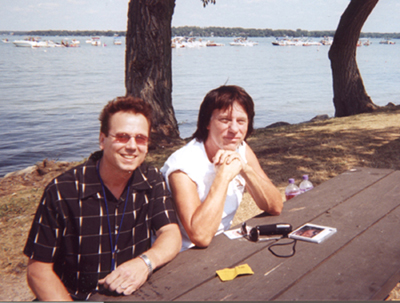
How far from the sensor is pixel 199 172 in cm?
253

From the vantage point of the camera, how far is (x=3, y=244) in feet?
14.2

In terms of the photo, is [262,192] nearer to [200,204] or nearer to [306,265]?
[200,204]

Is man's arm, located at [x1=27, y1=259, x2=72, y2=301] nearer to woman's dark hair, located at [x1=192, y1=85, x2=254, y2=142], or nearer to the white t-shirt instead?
the white t-shirt

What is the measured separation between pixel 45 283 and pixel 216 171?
117cm

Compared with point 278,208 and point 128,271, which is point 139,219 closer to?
point 128,271

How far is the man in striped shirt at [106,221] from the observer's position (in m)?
1.93

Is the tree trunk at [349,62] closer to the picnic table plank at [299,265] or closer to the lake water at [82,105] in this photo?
the lake water at [82,105]

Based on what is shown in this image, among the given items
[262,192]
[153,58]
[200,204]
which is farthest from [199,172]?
[153,58]

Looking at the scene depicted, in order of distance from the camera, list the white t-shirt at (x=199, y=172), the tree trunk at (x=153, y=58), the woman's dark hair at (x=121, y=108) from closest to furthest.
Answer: the woman's dark hair at (x=121, y=108)
the white t-shirt at (x=199, y=172)
the tree trunk at (x=153, y=58)

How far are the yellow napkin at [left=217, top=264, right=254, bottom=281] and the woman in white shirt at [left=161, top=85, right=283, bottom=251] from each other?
36 centimetres

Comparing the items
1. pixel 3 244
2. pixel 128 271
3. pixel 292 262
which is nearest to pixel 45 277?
pixel 128 271

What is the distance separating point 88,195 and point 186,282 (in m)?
0.66

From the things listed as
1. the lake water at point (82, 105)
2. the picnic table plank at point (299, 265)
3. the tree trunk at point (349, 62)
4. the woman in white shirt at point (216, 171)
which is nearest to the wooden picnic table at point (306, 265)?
the picnic table plank at point (299, 265)

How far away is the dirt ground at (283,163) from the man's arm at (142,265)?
2.00 meters
